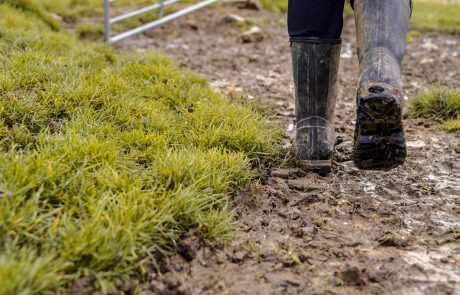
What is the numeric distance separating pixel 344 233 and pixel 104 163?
105 centimetres

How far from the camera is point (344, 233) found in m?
2.09

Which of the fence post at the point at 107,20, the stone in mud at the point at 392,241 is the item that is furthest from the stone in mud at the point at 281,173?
the fence post at the point at 107,20

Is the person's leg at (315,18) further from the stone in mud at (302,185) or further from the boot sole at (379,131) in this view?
the stone in mud at (302,185)

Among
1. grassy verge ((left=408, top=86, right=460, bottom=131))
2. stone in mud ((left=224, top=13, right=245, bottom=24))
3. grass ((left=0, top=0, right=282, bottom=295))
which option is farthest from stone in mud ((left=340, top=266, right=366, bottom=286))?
stone in mud ((left=224, top=13, right=245, bottom=24))

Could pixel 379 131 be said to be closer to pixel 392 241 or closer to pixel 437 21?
pixel 392 241

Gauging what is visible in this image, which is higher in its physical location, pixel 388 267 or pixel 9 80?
pixel 9 80

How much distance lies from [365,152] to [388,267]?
529 millimetres

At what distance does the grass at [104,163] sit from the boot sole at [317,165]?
0.78 ft

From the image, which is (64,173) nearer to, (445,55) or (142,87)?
(142,87)

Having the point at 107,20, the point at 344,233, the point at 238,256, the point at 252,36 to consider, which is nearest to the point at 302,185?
the point at 344,233

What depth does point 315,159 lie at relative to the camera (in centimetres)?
260

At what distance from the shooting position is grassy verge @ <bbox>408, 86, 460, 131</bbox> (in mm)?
3520

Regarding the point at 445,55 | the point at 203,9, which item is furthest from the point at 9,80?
the point at 203,9

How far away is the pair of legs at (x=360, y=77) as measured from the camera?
208cm
